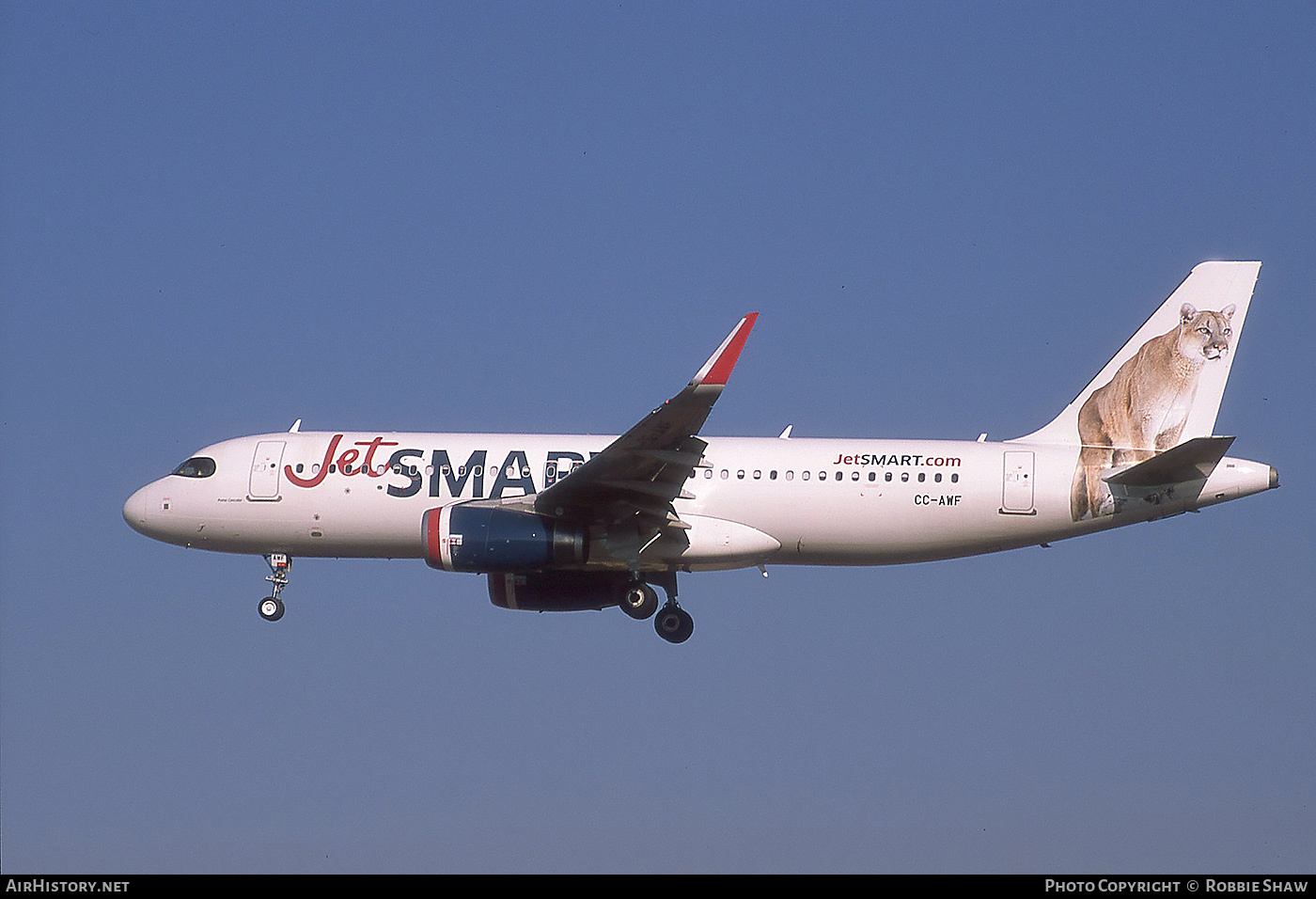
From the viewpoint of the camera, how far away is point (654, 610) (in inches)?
1516

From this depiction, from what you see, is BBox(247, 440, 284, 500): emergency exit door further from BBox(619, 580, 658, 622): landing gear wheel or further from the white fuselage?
BBox(619, 580, 658, 622): landing gear wheel

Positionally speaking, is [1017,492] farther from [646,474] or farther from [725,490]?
[646,474]

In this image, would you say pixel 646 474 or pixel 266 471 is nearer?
pixel 646 474

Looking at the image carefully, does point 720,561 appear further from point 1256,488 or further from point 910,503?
point 1256,488

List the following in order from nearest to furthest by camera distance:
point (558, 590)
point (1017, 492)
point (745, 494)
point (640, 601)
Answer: point (1017, 492) → point (745, 494) → point (640, 601) → point (558, 590)

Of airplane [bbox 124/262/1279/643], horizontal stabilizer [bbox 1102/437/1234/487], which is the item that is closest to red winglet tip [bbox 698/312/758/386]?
airplane [bbox 124/262/1279/643]

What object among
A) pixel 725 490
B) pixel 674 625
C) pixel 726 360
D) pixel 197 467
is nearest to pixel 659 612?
pixel 674 625

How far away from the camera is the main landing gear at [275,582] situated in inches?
1569

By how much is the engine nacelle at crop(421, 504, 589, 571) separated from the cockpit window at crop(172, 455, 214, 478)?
22.9ft

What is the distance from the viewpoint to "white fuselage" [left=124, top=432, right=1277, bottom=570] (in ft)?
121

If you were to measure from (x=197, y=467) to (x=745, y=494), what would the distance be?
13.1 metres

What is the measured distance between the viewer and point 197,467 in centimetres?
4041
